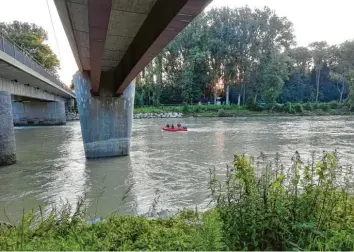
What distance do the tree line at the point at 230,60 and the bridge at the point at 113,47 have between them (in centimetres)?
4583

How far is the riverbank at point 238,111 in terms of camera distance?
55781mm

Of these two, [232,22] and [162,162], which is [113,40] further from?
[232,22]

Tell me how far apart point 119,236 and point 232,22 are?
198ft

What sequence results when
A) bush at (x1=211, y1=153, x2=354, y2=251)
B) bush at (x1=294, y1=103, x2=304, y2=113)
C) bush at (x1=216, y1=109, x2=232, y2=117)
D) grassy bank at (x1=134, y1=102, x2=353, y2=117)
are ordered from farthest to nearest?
bush at (x1=294, y1=103, x2=304, y2=113) → grassy bank at (x1=134, y1=102, x2=353, y2=117) → bush at (x1=216, y1=109, x2=232, y2=117) → bush at (x1=211, y1=153, x2=354, y2=251)

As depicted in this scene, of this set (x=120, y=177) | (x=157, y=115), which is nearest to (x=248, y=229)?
(x=120, y=177)

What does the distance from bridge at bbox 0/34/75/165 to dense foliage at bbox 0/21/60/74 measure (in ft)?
37.2

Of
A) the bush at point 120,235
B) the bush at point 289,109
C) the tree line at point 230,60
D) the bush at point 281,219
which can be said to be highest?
the tree line at point 230,60

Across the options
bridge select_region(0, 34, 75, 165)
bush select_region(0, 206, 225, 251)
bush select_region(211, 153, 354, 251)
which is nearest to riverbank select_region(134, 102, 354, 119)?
bridge select_region(0, 34, 75, 165)

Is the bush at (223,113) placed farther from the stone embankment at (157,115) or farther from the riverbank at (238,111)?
the stone embankment at (157,115)

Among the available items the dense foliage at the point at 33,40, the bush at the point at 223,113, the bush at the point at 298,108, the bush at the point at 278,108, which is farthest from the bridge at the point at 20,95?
the bush at the point at 298,108

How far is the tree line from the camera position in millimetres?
58469

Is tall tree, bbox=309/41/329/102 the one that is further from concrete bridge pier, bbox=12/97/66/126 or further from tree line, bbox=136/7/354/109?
concrete bridge pier, bbox=12/97/66/126

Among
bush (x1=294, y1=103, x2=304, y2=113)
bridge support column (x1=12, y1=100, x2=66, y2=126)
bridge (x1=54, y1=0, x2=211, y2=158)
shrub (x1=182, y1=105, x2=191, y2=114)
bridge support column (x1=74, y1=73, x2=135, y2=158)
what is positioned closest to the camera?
bridge (x1=54, y1=0, x2=211, y2=158)

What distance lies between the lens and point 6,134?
13.0m
